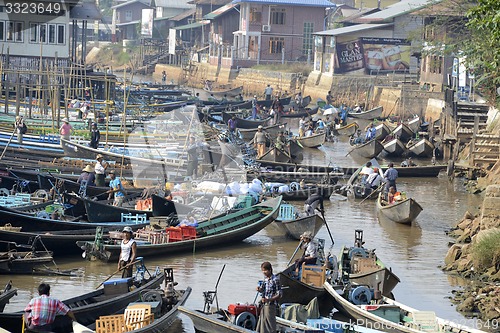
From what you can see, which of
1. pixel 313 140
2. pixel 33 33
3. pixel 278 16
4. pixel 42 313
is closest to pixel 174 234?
pixel 42 313

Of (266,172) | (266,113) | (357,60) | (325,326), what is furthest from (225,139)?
(357,60)

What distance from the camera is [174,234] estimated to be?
68.4ft

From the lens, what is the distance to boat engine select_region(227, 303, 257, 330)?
1422cm

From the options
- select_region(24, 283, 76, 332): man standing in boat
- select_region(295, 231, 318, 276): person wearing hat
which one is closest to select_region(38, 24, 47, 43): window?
select_region(295, 231, 318, 276): person wearing hat

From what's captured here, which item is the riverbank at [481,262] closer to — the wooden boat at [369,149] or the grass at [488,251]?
the grass at [488,251]

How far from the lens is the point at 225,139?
1410 inches

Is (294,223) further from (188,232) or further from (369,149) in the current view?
(369,149)

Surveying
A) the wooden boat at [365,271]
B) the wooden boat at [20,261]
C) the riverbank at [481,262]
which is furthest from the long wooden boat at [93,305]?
the riverbank at [481,262]

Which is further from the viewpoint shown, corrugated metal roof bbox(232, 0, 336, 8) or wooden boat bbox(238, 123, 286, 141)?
corrugated metal roof bbox(232, 0, 336, 8)

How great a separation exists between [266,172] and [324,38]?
32.0 meters

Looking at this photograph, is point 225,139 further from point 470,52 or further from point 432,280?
point 432,280

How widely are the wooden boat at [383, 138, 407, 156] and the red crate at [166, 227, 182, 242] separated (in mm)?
18558

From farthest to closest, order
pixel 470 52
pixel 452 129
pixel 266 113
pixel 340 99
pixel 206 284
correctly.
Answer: pixel 340 99 → pixel 266 113 → pixel 452 129 → pixel 470 52 → pixel 206 284

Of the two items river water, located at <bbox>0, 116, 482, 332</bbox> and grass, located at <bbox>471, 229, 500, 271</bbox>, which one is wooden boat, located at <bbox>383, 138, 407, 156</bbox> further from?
grass, located at <bbox>471, 229, 500, 271</bbox>
